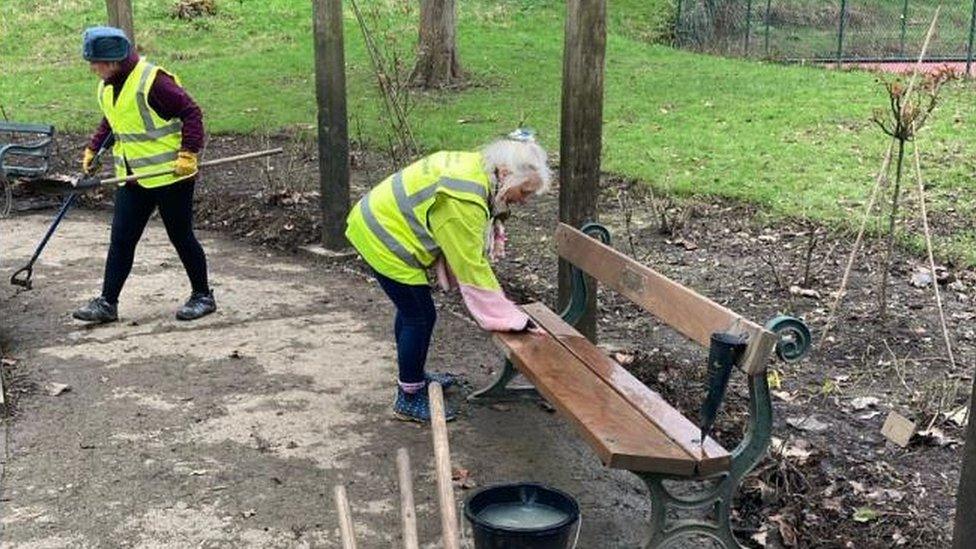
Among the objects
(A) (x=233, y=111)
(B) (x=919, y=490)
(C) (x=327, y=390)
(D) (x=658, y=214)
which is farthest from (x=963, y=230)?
(A) (x=233, y=111)

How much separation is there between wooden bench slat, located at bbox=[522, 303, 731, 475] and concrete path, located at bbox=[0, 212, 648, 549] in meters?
0.44

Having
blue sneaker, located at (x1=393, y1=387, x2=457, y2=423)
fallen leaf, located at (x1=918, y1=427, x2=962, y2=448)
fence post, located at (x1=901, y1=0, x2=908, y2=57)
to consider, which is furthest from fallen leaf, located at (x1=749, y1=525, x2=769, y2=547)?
fence post, located at (x1=901, y1=0, x2=908, y2=57)

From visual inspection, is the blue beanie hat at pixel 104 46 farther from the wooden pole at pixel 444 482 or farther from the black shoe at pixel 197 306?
the wooden pole at pixel 444 482

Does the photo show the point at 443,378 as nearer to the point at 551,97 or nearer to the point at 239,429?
the point at 239,429

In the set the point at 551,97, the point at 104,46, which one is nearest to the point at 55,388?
the point at 104,46

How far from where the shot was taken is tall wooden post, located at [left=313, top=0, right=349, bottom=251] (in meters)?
7.03

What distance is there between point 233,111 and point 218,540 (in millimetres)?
10166

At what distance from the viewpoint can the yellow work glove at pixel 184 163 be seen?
5.89 metres

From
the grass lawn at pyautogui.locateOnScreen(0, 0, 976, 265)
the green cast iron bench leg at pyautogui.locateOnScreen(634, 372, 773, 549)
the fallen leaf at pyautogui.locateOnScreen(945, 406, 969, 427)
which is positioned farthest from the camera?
the grass lawn at pyautogui.locateOnScreen(0, 0, 976, 265)

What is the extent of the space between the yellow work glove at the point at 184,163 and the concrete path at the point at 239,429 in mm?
886

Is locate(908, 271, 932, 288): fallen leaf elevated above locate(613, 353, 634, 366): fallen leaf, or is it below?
above

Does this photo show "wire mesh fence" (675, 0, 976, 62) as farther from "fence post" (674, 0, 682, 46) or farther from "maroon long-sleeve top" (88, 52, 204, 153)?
"maroon long-sleeve top" (88, 52, 204, 153)

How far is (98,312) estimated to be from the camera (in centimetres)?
617

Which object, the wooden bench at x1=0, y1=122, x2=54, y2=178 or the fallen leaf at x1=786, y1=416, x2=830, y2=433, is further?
the wooden bench at x1=0, y1=122, x2=54, y2=178
